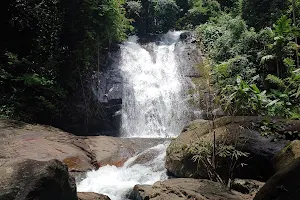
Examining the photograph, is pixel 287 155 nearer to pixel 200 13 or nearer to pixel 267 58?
pixel 267 58

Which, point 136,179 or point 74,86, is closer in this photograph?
point 136,179

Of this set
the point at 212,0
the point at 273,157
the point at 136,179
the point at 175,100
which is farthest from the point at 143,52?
the point at 273,157

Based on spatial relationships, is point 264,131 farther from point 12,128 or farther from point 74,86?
point 74,86

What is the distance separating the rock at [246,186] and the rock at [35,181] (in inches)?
119

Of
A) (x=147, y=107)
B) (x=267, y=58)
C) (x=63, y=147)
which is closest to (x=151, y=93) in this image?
(x=147, y=107)

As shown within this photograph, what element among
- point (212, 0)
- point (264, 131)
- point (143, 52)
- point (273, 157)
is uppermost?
point (212, 0)

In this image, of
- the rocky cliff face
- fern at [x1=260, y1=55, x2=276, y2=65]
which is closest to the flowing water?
the rocky cliff face

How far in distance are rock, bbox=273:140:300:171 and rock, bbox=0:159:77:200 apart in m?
3.80

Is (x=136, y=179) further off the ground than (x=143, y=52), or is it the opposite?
(x=143, y=52)

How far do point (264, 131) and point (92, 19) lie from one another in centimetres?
1008

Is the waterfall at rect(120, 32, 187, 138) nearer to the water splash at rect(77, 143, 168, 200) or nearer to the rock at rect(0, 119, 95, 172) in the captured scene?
the rock at rect(0, 119, 95, 172)

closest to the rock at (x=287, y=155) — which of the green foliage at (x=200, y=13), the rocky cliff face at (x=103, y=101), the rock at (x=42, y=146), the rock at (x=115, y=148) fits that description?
the rock at (x=115, y=148)

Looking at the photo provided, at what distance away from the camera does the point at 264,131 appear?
291 inches

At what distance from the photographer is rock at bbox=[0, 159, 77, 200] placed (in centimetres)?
376
